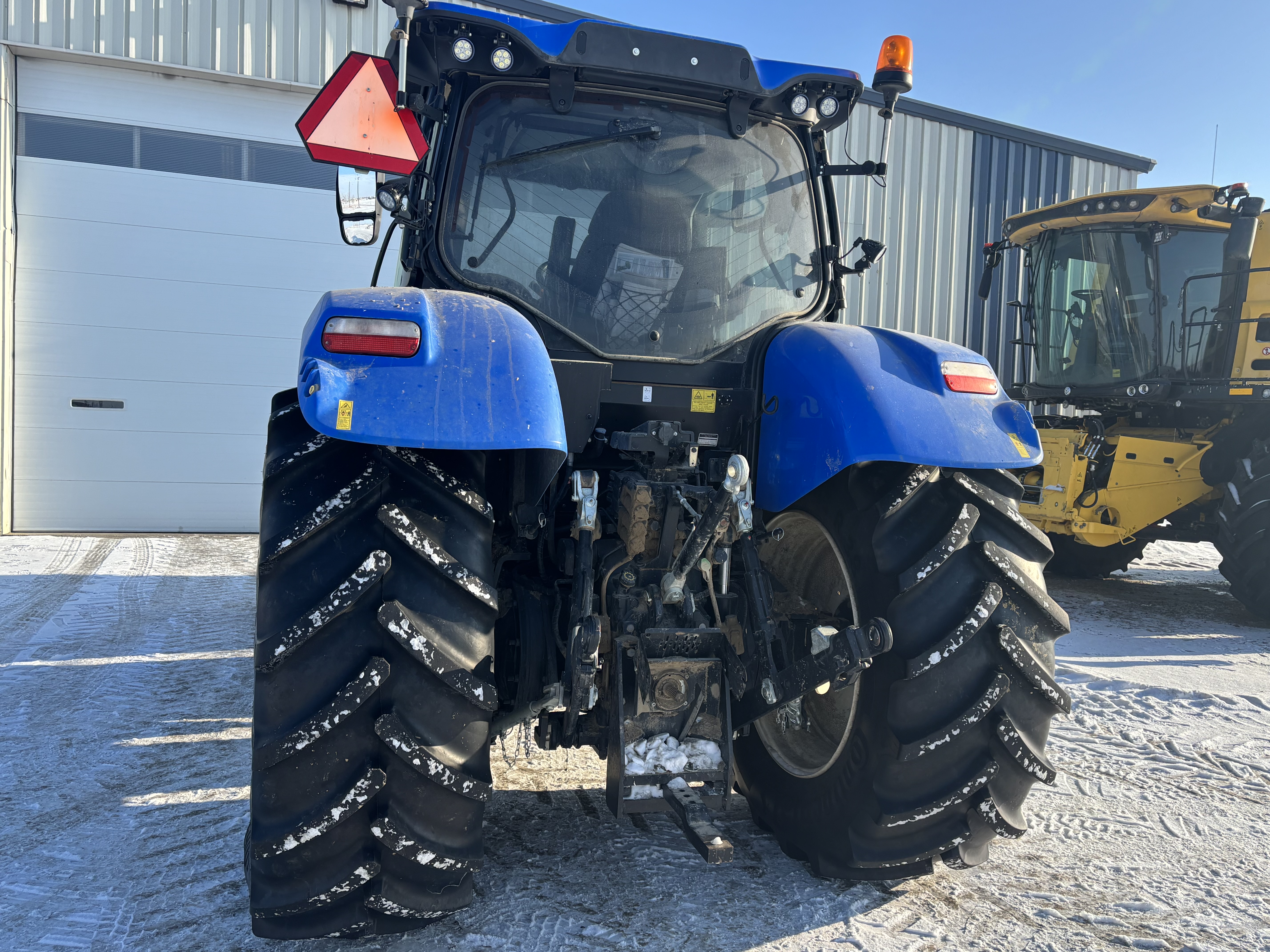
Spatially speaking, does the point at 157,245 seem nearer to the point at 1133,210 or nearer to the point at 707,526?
the point at 707,526

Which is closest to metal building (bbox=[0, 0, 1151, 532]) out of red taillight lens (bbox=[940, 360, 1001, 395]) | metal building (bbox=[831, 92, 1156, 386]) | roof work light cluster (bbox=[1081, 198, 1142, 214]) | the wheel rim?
metal building (bbox=[831, 92, 1156, 386])

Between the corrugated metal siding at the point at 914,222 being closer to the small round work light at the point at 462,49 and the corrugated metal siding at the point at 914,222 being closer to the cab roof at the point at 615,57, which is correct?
the cab roof at the point at 615,57

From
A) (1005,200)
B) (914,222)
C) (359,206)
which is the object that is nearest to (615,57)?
(359,206)

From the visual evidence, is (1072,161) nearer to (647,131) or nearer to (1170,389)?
(1170,389)

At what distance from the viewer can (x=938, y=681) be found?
6.94ft

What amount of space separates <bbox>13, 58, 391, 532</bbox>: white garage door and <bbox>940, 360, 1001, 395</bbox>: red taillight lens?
803cm

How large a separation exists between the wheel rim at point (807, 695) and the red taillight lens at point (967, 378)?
1.69 feet

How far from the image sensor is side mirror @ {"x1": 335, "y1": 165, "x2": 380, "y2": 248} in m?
2.72

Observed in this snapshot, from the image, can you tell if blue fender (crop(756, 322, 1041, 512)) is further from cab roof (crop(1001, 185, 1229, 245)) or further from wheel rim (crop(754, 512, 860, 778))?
cab roof (crop(1001, 185, 1229, 245))

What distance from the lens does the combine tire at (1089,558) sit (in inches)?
305

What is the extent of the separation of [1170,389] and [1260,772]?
5.05 metres

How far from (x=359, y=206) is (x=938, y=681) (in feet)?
6.90

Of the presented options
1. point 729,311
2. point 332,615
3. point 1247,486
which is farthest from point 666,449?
point 1247,486

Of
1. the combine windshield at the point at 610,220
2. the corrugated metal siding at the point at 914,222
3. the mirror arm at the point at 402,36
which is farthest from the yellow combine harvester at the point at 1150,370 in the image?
the mirror arm at the point at 402,36
